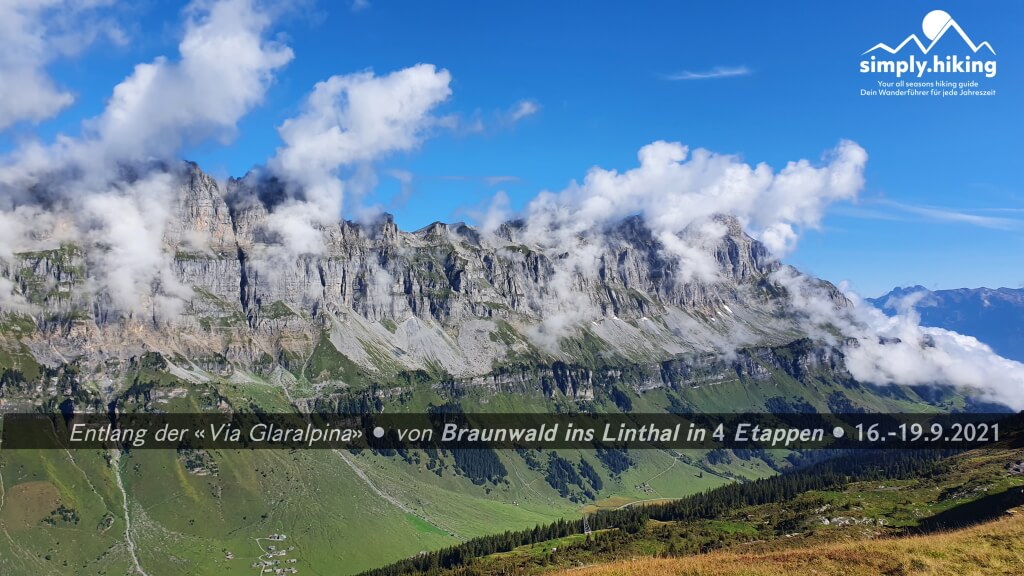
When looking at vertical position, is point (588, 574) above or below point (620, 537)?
above

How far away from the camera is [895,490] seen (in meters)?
186

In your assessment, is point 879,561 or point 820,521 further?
point 820,521

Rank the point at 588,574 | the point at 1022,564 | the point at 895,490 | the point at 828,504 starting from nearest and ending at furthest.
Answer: the point at 1022,564, the point at 588,574, the point at 828,504, the point at 895,490

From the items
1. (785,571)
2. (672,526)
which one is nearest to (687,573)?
(785,571)

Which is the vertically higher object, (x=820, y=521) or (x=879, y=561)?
(x=879, y=561)

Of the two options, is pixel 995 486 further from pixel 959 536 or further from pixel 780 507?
pixel 959 536

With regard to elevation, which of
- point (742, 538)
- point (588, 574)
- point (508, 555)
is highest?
point (588, 574)

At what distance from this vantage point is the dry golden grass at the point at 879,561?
3666 centimetres

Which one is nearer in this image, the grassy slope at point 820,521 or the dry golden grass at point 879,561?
the dry golden grass at point 879,561

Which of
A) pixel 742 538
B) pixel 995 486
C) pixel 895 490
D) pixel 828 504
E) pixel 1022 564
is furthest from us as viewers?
pixel 895 490

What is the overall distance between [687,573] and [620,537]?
136 m

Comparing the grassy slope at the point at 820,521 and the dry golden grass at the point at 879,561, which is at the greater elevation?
the dry golden grass at the point at 879,561

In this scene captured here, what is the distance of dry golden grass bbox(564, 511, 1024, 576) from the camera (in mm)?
36656

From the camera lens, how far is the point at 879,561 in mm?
37781
